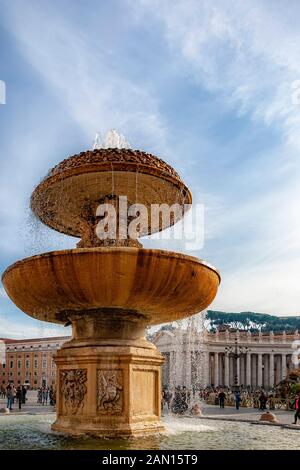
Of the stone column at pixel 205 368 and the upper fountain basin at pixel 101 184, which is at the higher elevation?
the upper fountain basin at pixel 101 184

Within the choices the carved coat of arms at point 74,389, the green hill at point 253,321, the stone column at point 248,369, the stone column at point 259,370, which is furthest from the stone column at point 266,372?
the carved coat of arms at point 74,389

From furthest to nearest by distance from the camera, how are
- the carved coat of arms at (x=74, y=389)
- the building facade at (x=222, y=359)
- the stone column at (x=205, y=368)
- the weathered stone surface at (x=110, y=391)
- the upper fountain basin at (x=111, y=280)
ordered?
the building facade at (x=222, y=359), the stone column at (x=205, y=368), the carved coat of arms at (x=74, y=389), the weathered stone surface at (x=110, y=391), the upper fountain basin at (x=111, y=280)

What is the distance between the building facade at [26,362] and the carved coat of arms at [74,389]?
270 ft

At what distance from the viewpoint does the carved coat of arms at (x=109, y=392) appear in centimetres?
935

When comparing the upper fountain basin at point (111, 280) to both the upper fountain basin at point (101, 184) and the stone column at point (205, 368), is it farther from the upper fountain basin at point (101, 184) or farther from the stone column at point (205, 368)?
the stone column at point (205, 368)

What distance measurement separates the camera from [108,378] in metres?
9.43

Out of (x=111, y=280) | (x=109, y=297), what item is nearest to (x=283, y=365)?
(x=109, y=297)

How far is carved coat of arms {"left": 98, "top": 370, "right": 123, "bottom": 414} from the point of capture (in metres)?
9.35

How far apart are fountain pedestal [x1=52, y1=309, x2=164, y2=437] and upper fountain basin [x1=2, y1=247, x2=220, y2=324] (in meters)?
0.47

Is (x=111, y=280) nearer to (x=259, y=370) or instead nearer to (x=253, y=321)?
(x=259, y=370)

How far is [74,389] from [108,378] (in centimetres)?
68

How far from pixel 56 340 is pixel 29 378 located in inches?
832

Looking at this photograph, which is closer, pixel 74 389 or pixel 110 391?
pixel 110 391

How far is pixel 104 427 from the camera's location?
9172 mm
